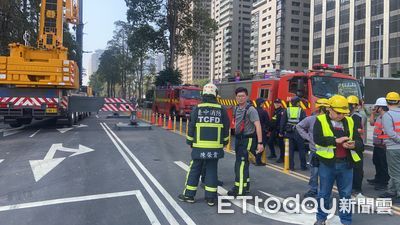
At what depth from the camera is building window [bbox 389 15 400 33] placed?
3046 inches

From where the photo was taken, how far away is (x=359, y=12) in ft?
289

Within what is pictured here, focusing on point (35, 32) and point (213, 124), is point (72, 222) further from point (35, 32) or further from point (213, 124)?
point (35, 32)

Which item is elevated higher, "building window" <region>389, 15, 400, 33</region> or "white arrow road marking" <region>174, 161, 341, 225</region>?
"building window" <region>389, 15, 400, 33</region>

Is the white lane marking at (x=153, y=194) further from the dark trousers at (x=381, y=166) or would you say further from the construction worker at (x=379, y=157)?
the dark trousers at (x=381, y=166)

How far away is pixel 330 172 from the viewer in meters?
5.18

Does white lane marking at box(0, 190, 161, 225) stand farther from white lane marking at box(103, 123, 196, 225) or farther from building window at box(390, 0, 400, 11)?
building window at box(390, 0, 400, 11)

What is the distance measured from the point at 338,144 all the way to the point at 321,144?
0.20m

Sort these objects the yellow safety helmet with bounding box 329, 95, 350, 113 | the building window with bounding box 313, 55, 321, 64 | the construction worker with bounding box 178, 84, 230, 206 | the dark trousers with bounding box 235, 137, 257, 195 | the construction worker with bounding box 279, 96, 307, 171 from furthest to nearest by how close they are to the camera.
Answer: the building window with bounding box 313, 55, 321, 64 → the construction worker with bounding box 279, 96, 307, 171 → the dark trousers with bounding box 235, 137, 257, 195 → the construction worker with bounding box 178, 84, 230, 206 → the yellow safety helmet with bounding box 329, 95, 350, 113

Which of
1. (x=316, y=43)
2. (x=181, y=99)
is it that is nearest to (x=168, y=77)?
(x=181, y=99)

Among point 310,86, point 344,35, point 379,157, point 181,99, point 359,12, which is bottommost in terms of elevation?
point 379,157

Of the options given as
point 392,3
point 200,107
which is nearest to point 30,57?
point 200,107

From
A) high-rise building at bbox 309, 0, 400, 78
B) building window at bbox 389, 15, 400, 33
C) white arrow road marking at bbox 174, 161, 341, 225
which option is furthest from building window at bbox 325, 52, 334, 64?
white arrow road marking at bbox 174, 161, 341, 225

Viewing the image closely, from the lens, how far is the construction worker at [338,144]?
5.00 meters

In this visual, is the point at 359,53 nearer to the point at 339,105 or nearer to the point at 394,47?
the point at 394,47
